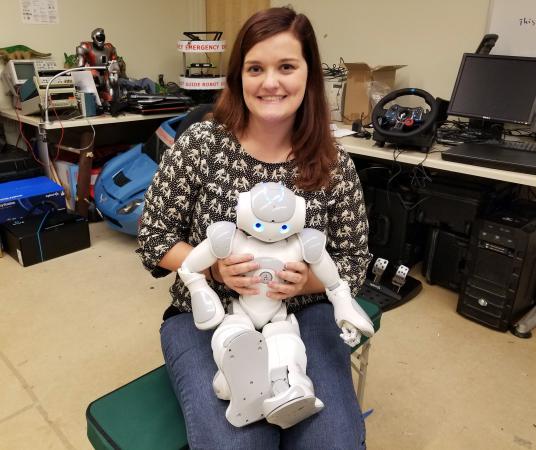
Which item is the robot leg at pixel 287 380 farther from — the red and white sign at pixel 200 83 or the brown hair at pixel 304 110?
the red and white sign at pixel 200 83

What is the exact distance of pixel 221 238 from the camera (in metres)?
0.87

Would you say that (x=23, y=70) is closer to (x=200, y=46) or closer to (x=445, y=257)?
(x=200, y=46)

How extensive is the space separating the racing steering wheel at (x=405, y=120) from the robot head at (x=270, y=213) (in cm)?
117

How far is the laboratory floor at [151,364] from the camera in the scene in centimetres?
138

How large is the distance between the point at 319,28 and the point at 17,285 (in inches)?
87.9

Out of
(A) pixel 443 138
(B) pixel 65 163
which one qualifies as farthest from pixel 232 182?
(B) pixel 65 163

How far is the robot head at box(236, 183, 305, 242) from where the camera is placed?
84 cm

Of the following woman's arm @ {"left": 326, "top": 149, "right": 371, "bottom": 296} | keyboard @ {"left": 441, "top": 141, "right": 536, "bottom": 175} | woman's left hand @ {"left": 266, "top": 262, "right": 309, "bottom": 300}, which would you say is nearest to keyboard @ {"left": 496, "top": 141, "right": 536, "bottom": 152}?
keyboard @ {"left": 441, "top": 141, "right": 536, "bottom": 175}

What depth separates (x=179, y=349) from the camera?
96cm

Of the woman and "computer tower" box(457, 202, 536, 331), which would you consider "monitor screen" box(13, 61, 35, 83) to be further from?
"computer tower" box(457, 202, 536, 331)

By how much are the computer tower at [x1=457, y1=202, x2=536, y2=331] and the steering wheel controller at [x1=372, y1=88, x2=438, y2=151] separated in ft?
1.37

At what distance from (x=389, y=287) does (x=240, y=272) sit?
1.40 meters

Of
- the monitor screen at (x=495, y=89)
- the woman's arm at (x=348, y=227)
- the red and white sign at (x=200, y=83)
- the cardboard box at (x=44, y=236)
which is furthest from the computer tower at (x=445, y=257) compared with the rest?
the cardboard box at (x=44, y=236)

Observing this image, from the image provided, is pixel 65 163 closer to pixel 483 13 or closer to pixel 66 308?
pixel 66 308
